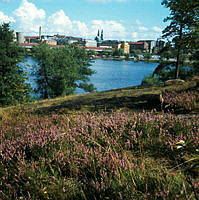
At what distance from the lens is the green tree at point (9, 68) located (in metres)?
21.5

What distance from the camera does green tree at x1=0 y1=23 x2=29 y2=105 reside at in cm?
2150

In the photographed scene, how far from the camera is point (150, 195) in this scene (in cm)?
191

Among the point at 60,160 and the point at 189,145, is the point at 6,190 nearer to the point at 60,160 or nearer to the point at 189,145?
the point at 60,160

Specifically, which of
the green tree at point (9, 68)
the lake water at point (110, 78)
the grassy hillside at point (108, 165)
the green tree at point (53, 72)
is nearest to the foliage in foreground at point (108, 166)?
the grassy hillside at point (108, 165)

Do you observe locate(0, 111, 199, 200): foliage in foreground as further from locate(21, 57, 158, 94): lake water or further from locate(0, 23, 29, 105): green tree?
locate(21, 57, 158, 94): lake water

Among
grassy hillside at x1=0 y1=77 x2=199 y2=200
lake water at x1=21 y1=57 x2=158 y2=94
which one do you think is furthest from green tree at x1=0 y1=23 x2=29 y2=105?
grassy hillside at x1=0 y1=77 x2=199 y2=200

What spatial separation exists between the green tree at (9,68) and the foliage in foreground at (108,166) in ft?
64.3

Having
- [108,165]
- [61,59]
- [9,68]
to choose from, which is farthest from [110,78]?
[108,165]

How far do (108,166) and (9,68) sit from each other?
70.6 feet

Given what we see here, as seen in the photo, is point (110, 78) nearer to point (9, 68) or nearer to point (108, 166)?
point (9, 68)

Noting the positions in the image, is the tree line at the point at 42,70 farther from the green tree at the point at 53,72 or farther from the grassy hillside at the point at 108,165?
the grassy hillside at the point at 108,165

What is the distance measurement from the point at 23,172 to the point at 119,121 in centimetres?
174

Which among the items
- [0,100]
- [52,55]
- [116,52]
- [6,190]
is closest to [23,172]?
[6,190]

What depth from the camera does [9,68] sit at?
2180cm
